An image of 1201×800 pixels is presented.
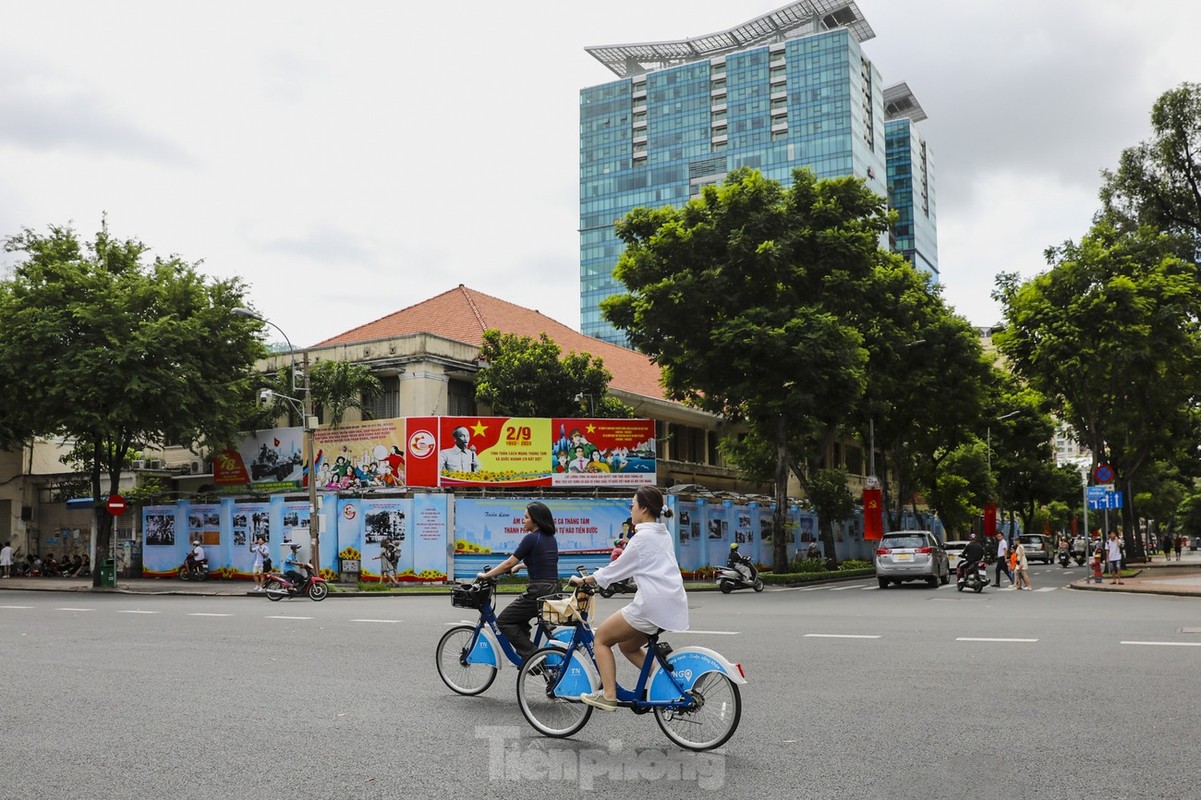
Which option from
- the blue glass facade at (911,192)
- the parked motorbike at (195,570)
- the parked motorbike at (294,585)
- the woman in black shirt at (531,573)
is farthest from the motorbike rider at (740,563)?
the blue glass facade at (911,192)

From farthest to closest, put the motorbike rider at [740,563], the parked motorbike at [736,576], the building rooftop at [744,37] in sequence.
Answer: the building rooftop at [744,37]
the motorbike rider at [740,563]
the parked motorbike at [736,576]

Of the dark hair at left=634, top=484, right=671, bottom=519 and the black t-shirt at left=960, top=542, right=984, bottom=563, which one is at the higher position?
the dark hair at left=634, top=484, right=671, bottom=519

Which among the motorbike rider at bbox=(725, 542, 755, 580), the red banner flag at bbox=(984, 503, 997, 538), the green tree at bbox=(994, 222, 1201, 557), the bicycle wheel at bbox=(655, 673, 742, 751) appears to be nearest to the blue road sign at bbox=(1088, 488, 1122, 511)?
the green tree at bbox=(994, 222, 1201, 557)

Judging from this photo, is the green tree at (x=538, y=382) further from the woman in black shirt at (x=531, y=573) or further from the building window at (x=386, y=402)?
the woman in black shirt at (x=531, y=573)

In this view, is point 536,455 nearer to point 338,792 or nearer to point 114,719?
point 114,719

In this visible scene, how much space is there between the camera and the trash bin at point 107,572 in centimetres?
3148

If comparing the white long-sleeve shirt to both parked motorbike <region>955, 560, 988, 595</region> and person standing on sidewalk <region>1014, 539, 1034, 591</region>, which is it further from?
person standing on sidewalk <region>1014, 539, 1034, 591</region>

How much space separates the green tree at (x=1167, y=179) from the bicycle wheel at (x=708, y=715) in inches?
1352

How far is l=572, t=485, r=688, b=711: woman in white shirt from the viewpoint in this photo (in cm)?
689

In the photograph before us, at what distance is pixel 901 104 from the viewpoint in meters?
150

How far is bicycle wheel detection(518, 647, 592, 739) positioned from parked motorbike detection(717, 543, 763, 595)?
804 inches

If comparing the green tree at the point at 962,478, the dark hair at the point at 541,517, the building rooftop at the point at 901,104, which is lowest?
the dark hair at the point at 541,517

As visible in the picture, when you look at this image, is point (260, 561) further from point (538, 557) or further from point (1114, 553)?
point (1114, 553)

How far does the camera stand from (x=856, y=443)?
202ft
